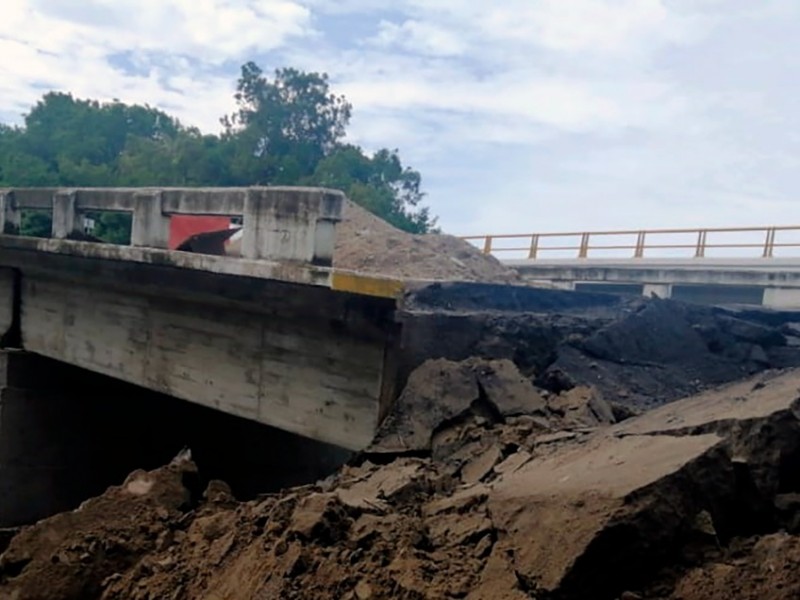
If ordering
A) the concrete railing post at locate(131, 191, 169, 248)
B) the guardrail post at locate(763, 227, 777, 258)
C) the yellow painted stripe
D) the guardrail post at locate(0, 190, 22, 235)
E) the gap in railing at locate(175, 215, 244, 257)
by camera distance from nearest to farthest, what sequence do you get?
the yellow painted stripe, the concrete railing post at locate(131, 191, 169, 248), the guardrail post at locate(0, 190, 22, 235), the gap in railing at locate(175, 215, 244, 257), the guardrail post at locate(763, 227, 777, 258)

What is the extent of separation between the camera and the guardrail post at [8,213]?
34.5 feet

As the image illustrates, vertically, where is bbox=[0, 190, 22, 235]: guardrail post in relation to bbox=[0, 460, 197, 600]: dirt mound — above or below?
above

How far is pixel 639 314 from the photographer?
257 inches

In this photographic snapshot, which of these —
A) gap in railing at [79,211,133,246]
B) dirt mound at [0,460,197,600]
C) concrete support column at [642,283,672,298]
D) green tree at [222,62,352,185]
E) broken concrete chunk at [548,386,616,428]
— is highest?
green tree at [222,62,352,185]

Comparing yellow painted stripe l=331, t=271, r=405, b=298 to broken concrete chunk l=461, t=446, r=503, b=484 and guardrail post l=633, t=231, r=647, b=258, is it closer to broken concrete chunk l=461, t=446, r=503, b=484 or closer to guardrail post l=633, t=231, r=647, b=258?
broken concrete chunk l=461, t=446, r=503, b=484

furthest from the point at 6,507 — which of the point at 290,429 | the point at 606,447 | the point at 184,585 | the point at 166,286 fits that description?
the point at 606,447

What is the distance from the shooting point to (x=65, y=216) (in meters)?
9.38

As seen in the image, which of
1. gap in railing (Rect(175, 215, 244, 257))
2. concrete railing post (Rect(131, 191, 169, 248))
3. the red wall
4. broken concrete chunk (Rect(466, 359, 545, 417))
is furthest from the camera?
the red wall

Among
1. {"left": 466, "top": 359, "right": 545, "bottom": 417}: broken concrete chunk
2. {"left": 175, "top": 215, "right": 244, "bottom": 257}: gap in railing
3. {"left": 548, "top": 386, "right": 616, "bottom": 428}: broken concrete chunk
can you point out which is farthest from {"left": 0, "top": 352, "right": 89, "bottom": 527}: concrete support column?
{"left": 548, "top": 386, "right": 616, "bottom": 428}: broken concrete chunk

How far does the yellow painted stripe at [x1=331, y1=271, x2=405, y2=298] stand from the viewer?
552cm

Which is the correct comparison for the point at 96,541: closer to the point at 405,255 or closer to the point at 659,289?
the point at 405,255

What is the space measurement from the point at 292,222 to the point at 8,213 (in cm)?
620

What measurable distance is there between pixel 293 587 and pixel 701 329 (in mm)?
4086

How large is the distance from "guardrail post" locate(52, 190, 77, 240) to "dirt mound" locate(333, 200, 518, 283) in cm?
541
